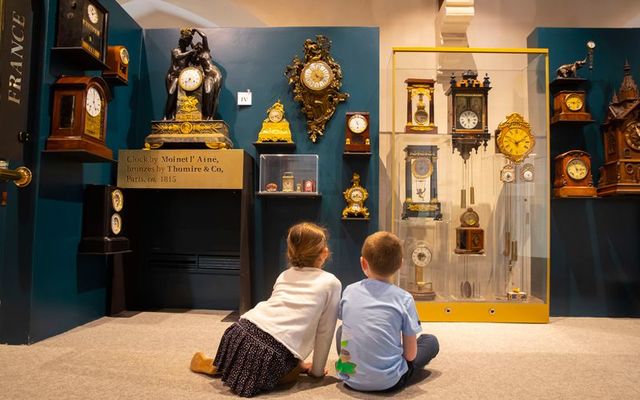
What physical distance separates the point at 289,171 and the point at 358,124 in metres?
0.77

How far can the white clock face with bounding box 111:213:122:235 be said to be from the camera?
3.58m

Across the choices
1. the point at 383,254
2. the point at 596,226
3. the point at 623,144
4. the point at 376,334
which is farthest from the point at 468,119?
A: the point at 376,334

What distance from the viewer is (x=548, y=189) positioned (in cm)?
404

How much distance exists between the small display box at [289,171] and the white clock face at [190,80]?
0.87 m

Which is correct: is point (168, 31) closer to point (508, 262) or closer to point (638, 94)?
point (508, 262)

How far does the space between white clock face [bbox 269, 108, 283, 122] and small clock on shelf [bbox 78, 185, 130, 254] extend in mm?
1515

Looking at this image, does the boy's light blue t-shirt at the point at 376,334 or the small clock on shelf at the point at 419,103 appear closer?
the boy's light blue t-shirt at the point at 376,334

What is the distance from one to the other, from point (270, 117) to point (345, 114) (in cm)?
71

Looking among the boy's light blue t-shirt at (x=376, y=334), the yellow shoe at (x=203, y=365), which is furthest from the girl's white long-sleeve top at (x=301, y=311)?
the yellow shoe at (x=203, y=365)

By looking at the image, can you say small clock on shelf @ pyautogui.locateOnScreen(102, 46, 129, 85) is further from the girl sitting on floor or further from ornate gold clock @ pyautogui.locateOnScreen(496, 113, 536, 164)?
ornate gold clock @ pyautogui.locateOnScreen(496, 113, 536, 164)

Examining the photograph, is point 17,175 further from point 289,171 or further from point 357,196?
point 357,196

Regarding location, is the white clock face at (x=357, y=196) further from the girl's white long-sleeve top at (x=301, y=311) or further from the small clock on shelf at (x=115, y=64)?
the small clock on shelf at (x=115, y=64)

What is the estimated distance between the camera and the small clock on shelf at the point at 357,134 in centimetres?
413

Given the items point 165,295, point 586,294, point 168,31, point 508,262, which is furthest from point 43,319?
point 586,294
